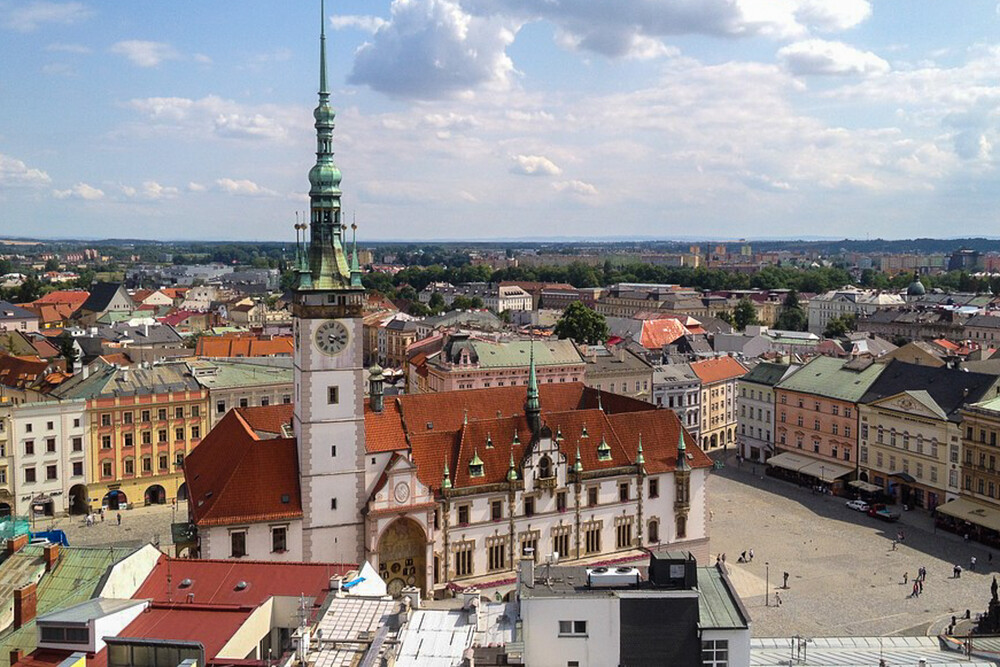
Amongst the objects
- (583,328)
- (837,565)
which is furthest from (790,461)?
(583,328)

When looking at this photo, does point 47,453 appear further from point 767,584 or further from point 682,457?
point 767,584

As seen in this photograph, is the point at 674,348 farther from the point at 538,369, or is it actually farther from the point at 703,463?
the point at 703,463

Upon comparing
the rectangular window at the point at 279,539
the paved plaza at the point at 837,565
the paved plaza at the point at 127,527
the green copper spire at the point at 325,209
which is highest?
the green copper spire at the point at 325,209

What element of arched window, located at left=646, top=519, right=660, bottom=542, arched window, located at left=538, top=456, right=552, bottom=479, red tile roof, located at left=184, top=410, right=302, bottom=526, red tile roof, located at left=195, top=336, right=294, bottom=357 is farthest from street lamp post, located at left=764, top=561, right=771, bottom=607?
red tile roof, located at left=195, top=336, right=294, bottom=357

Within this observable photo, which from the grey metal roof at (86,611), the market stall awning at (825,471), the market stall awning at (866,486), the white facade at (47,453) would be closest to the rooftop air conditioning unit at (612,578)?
the grey metal roof at (86,611)

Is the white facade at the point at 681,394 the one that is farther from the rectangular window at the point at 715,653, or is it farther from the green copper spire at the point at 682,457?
the rectangular window at the point at 715,653

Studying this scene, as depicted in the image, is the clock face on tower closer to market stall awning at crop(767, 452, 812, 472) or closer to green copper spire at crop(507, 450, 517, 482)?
green copper spire at crop(507, 450, 517, 482)
